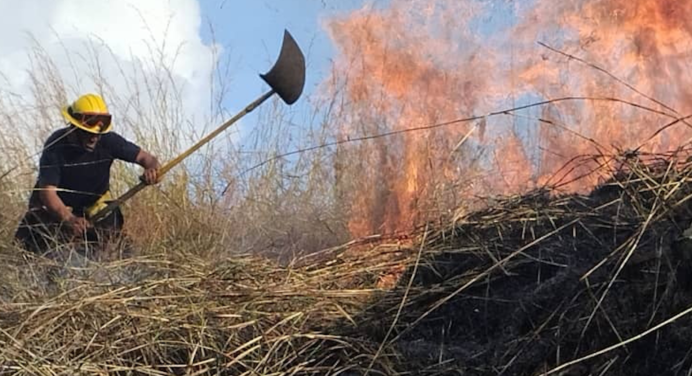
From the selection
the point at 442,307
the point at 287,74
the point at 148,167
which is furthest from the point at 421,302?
the point at 148,167

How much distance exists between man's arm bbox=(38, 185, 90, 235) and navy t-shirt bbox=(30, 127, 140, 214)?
16 cm

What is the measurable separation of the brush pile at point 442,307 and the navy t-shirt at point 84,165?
1.74 metres

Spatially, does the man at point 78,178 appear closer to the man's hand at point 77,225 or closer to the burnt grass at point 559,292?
the man's hand at point 77,225

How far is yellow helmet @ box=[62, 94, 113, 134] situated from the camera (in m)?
5.27

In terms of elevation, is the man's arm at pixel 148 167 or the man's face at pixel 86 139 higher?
the man's face at pixel 86 139

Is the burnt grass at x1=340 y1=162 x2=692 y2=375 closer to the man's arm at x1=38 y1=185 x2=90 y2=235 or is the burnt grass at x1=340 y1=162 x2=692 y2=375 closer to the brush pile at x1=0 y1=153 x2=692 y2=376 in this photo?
the brush pile at x1=0 y1=153 x2=692 y2=376

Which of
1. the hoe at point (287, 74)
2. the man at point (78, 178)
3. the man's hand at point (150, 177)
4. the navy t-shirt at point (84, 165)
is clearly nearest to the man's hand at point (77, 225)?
the man at point (78, 178)

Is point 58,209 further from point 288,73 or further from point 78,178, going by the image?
point 288,73

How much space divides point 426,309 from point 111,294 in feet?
3.62

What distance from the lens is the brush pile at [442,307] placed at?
7.63 ft

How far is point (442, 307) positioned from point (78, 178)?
3102 millimetres

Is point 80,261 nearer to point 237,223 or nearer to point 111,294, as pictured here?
point 111,294

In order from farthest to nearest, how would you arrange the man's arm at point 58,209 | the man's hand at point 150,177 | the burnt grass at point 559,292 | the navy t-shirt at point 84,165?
the man's hand at point 150,177 → the navy t-shirt at point 84,165 → the man's arm at point 58,209 → the burnt grass at point 559,292

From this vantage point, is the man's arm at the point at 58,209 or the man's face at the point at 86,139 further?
the man's face at the point at 86,139
